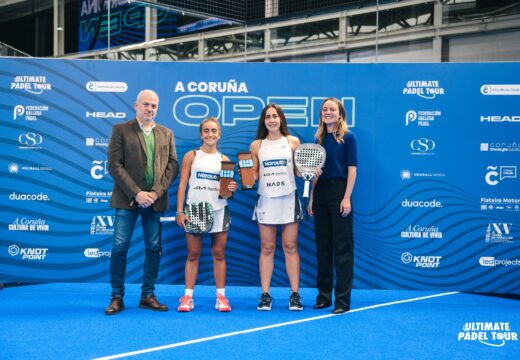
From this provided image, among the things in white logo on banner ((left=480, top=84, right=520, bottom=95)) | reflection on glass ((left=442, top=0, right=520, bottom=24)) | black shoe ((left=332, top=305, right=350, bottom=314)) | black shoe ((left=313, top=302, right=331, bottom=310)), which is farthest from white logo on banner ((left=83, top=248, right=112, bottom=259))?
reflection on glass ((left=442, top=0, right=520, bottom=24))

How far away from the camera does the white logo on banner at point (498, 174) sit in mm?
5168

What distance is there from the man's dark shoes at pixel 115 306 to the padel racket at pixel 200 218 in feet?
2.45

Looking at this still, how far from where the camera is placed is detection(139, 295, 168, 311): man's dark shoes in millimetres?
4582

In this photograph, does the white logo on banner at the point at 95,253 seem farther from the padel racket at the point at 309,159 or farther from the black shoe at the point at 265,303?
the padel racket at the point at 309,159

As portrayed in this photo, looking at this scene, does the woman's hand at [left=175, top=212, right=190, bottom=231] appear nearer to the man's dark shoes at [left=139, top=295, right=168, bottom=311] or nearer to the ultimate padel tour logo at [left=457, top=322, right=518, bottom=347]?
the man's dark shoes at [left=139, top=295, right=168, bottom=311]

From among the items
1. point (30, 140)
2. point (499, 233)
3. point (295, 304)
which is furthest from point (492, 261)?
point (30, 140)

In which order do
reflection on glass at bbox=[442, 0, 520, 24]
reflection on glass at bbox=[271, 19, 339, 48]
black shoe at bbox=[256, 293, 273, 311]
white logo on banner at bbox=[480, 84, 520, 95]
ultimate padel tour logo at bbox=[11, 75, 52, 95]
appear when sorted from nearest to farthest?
black shoe at bbox=[256, 293, 273, 311], white logo on banner at bbox=[480, 84, 520, 95], ultimate padel tour logo at bbox=[11, 75, 52, 95], reflection on glass at bbox=[271, 19, 339, 48], reflection on glass at bbox=[442, 0, 520, 24]

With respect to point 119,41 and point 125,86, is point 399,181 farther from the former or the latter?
point 119,41

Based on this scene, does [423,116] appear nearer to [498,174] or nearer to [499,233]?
[498,174]

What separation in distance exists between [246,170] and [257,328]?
1.27 m

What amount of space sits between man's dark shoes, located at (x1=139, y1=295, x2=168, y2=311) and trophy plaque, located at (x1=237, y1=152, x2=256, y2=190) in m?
1.10

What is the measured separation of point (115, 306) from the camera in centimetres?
446

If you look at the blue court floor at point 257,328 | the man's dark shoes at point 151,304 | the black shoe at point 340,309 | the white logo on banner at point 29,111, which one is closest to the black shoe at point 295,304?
the blue court floor at point 257,328

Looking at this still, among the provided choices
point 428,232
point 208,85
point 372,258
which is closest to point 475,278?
point 428,232
